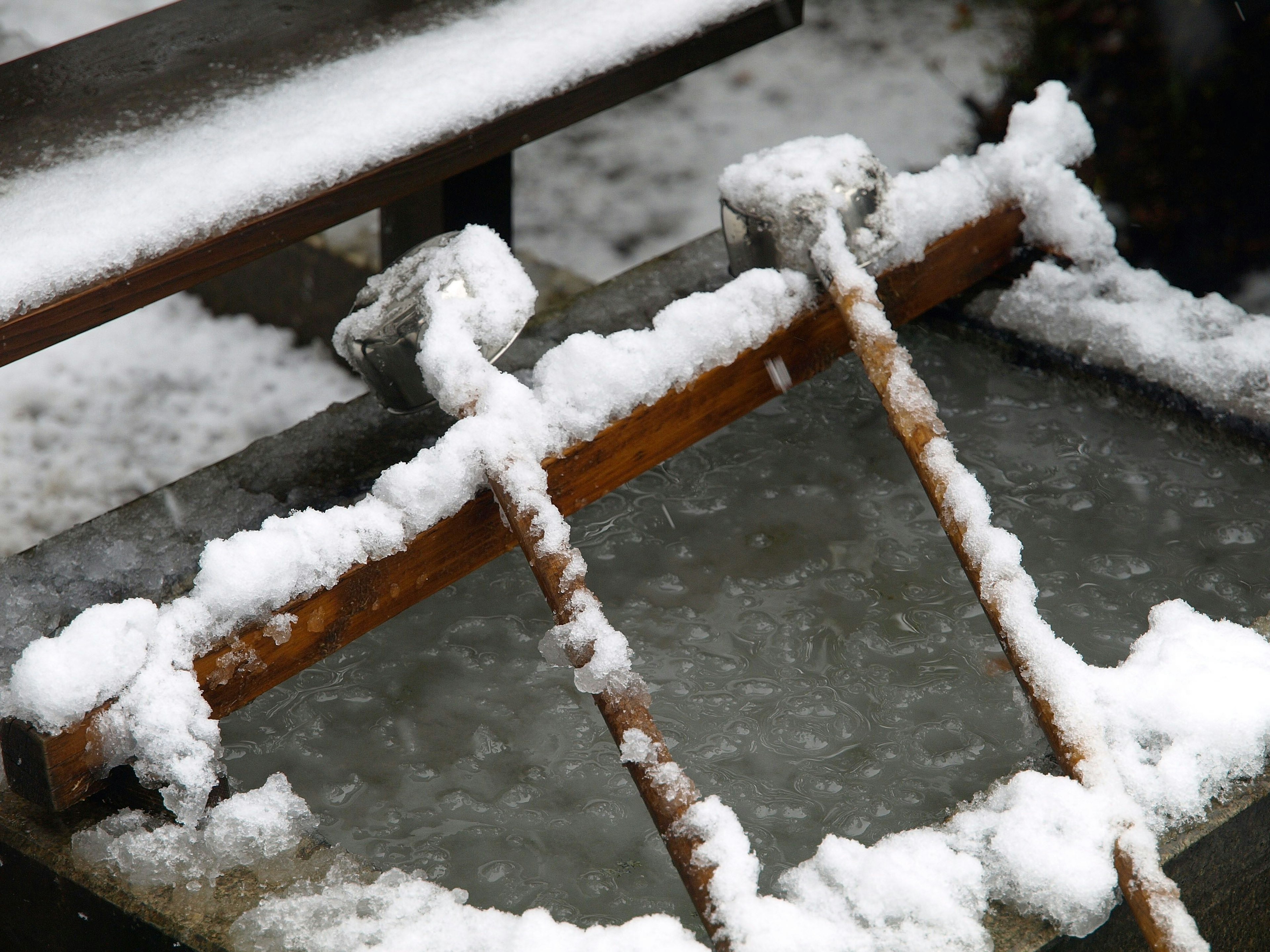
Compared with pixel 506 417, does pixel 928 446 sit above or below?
below

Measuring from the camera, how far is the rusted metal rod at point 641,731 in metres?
1.46

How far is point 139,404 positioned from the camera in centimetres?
402

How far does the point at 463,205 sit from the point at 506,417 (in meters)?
1.29

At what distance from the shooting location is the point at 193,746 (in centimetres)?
162

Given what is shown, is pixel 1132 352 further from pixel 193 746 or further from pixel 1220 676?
pixel 193 746

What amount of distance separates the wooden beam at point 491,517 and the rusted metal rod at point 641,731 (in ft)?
0.59

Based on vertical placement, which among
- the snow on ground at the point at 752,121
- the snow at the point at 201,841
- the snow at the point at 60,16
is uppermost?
the snow at the point at 60,16

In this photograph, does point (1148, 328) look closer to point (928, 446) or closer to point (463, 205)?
point (928, 446)

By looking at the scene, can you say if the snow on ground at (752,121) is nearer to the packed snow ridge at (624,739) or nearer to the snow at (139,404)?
the snow at (139,404)

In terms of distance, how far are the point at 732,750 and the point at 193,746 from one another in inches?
33.7

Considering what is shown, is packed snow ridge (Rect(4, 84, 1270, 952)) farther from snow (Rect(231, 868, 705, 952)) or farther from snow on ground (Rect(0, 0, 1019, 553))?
snow on ground (Rect(0, 0, 1019, 553))

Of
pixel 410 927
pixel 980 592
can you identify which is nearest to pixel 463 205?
pixel 980 592

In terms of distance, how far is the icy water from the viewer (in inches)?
75.4

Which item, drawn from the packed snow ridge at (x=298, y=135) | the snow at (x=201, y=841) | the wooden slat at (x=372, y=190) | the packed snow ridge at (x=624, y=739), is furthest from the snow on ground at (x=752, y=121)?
the snow at (x=201, y=841)
